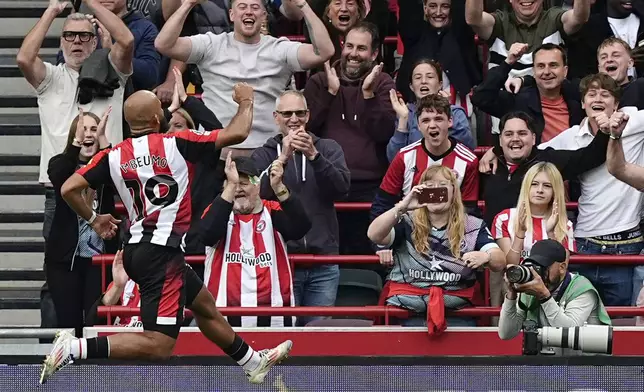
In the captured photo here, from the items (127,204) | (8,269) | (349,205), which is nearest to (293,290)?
(349,205)

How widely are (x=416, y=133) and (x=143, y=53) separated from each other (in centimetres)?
227

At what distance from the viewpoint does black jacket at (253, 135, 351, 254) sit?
34.3 feet

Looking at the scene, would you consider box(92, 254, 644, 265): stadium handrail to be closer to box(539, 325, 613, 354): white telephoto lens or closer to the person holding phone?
the person holding phone

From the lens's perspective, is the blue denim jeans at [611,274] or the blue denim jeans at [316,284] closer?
the blue denim jeans at [611,274]

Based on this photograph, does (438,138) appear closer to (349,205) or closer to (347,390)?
(349,205)

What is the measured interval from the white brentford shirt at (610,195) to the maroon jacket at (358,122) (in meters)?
1.37

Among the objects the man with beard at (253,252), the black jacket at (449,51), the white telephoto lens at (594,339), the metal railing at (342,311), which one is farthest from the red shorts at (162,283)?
the black jacket at (449,51)

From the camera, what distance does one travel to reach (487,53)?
41.0 ft

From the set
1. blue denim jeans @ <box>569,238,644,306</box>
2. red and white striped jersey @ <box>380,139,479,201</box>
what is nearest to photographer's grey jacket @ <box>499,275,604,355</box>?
blue denim jeans @ <box>569,238,644,306</box>

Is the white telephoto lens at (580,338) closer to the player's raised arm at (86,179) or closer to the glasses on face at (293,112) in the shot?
the player's raised arm at (86,179)

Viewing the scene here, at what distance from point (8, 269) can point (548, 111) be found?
422 cm

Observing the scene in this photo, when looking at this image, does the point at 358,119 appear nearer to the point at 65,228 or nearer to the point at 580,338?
the point at 65,228

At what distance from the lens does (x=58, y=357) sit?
823 centimetres

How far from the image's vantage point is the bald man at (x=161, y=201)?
8930 mm
